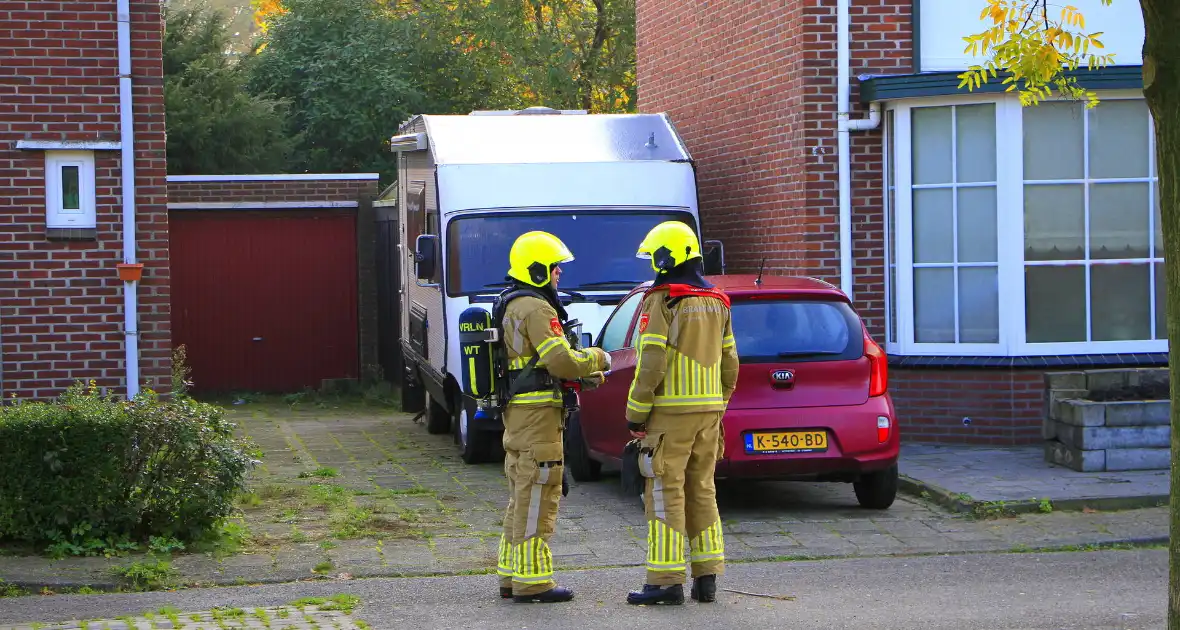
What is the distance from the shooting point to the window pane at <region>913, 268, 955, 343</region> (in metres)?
12.4

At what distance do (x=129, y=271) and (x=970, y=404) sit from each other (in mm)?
6651

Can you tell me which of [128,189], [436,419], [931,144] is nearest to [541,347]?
[128,189]

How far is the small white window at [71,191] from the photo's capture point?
1045 cm

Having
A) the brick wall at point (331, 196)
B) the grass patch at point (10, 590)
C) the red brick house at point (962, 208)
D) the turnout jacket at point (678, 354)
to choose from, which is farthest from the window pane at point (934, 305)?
the brick wall at point (331, 196)

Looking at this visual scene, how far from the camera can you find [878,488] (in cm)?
941

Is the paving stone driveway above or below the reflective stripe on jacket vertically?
below

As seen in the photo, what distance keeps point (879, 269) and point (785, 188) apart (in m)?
1.11

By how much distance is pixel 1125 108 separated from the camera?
1220 centimetres

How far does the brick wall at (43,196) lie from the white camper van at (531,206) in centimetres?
241

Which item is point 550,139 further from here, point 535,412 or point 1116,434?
point 535,412

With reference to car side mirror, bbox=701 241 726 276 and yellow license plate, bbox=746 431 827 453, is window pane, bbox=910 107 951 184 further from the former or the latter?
yellow license plate, bbox=746 431 827 453

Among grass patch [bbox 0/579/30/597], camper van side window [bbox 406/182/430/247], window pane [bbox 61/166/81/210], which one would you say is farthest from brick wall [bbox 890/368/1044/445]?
grass patch [bbox 0/579/30/597]

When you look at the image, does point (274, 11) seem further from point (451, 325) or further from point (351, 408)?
point (451, 325)

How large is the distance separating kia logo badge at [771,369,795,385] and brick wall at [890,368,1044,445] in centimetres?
358
